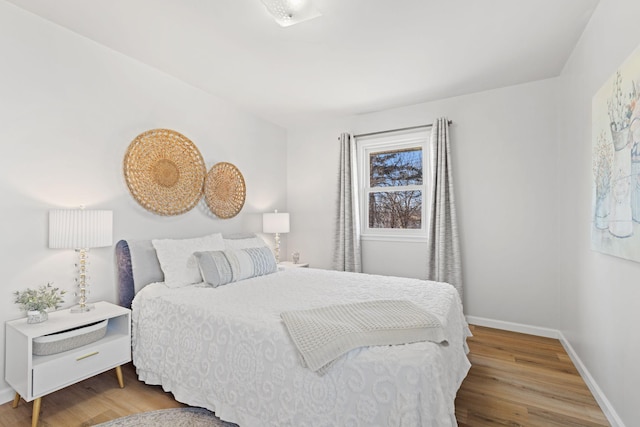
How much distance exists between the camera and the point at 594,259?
2.14 metres

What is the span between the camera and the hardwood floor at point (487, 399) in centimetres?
184

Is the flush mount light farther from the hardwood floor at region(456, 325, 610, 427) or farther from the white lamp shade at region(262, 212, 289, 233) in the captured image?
the hardwood floor at region(456, 325, 610, 427)

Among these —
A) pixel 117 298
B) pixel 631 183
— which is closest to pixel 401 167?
pixel 631 183

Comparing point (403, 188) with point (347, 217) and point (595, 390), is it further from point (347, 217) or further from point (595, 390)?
point (595, 390)

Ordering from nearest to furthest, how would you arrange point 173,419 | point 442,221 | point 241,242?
1. point 173,419
2. point 241,242
3. point 442,221

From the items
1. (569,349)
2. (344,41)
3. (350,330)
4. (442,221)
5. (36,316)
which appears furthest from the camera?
(442,221)

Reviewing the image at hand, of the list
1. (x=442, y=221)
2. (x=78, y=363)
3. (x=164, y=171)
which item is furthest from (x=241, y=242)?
(x=442, y=221)

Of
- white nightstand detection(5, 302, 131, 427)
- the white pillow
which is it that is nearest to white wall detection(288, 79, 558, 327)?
the white pillow

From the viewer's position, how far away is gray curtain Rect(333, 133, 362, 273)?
4.02 metres

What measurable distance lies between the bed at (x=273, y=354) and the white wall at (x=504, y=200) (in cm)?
127

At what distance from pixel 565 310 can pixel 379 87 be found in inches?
108

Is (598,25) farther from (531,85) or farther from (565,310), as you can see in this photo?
(565,310)

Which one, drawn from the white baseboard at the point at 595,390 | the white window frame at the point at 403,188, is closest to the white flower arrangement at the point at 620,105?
the white baseboard at the point at 595,390

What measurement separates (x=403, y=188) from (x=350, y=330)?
9.02 feet
